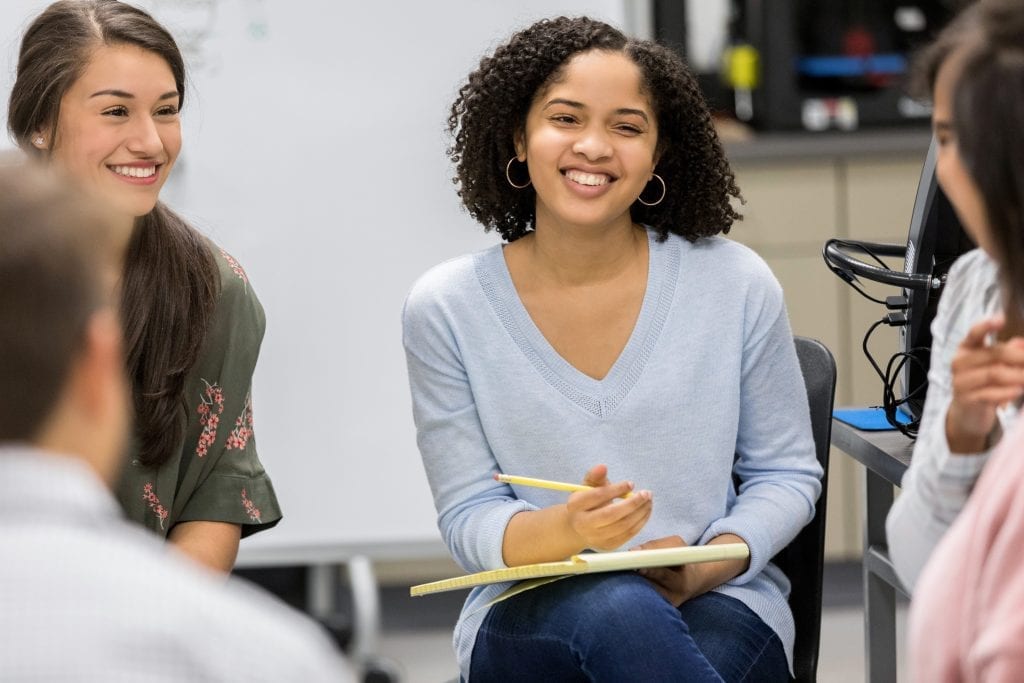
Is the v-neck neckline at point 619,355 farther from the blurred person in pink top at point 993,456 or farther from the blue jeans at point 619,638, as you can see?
the blurred person in pink top at point 993,456

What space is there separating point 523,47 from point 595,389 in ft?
1.39

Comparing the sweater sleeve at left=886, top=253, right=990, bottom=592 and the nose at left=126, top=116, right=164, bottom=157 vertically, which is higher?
the nose at left=126, top=116, right=164, bottom=157

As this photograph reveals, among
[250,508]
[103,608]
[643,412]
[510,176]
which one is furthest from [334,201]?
[103,608]

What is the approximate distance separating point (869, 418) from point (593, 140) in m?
0.46

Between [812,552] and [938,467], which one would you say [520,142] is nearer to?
[812,552]

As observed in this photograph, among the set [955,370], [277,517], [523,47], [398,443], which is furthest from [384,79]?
[955,370]

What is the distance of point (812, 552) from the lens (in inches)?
66.4

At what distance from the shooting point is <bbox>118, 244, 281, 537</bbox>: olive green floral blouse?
1.67 meters

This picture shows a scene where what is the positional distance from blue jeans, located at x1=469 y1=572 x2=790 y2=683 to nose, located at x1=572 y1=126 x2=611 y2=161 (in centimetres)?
50

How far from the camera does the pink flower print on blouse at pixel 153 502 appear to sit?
1.66 metres

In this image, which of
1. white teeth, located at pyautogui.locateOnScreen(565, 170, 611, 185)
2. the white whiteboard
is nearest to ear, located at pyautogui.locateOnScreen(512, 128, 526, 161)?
white teeth, located at pyautogui.locateOnScreen(565, 170, 611, 185)

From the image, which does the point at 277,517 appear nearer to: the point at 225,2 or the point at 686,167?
the point at 686,167

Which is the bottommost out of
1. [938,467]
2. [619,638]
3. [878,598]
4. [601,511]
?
[878,598]

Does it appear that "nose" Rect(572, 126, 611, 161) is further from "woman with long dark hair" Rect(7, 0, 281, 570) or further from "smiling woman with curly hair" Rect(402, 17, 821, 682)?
"woman with long dark hair" Rect(7, 0, 281, 570)
